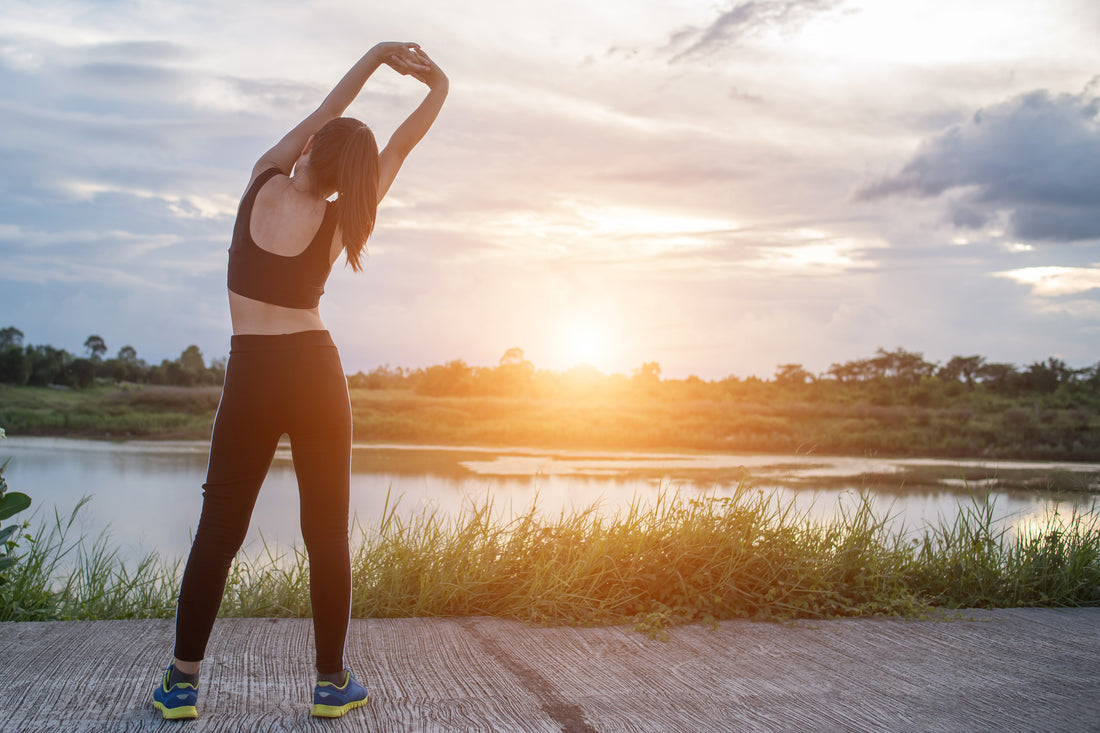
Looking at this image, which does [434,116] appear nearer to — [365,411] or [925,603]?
[925,603]

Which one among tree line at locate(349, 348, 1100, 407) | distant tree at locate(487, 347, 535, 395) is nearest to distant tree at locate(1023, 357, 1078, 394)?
tree line at locate(349, 348, 1100, 407)

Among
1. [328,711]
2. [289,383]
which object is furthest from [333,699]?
[289,383]

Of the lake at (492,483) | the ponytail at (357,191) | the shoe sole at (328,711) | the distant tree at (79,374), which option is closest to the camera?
the ponytail at (357,191)

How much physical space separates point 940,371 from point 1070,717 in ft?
74.9

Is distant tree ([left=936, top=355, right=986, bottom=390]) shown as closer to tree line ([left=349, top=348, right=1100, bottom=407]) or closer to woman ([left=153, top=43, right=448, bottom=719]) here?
tree line ([left=349, top=348, right=1100, bottom=407])

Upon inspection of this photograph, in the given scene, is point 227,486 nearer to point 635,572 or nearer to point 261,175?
point 261,175

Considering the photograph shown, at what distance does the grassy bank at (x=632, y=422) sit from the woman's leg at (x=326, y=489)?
1786cm

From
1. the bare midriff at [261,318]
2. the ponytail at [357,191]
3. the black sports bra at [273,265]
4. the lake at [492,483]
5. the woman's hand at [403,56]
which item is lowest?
the lake at [492,483]

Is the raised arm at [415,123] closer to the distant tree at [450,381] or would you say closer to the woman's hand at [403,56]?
the woman's hand at [403,56]

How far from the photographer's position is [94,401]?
21.5 meters

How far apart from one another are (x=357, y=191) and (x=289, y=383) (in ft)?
1.85

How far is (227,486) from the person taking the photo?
7.13 ft

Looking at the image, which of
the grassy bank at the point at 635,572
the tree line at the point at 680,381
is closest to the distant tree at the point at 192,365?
the tree line at the point at 680,381

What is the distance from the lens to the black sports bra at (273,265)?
7.04 feet
